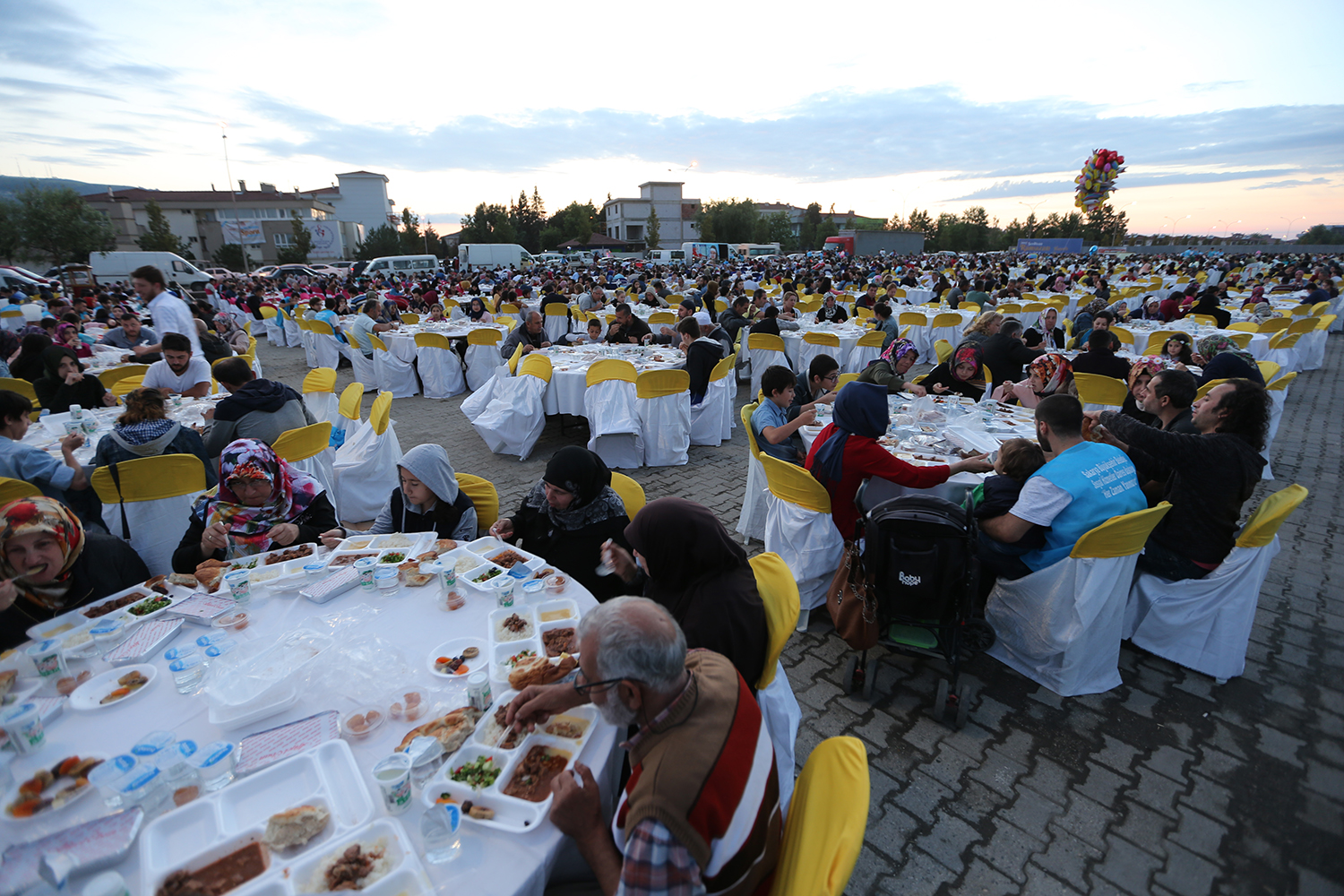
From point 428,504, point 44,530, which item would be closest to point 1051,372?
point 428,504

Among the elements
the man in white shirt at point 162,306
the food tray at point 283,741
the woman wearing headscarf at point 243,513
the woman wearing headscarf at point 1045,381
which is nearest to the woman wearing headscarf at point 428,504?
the woman wearing headscarf at point 243,513

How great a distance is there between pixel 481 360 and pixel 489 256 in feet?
126

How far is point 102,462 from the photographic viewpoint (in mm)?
3918

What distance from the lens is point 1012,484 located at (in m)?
3.17

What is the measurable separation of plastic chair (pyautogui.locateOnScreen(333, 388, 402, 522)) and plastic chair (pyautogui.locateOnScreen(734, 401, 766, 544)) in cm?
326

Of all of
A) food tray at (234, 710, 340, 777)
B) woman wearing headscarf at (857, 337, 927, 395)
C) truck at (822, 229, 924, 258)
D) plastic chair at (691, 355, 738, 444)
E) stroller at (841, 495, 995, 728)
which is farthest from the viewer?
Result: truck at (822, 229, 924, 258)

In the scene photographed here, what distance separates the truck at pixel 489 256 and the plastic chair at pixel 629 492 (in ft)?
143

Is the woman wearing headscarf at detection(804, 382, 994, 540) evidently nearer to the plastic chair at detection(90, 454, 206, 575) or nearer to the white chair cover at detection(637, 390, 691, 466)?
the white chair cover at detection(637, 390, 691, 466)

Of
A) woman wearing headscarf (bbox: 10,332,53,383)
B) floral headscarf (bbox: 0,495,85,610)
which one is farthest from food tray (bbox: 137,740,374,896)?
woman wearing headscarf (bbox: 10,332,53,383)

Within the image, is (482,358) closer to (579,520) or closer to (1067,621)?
(579,520)

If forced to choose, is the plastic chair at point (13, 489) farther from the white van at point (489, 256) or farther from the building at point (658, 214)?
the building at point (658, 214)

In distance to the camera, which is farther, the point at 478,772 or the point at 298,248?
the point at 298,248

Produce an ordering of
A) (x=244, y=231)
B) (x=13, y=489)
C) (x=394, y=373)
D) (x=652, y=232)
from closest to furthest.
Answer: (x=13, y=489) < (x=394, y=373) < (x=244, y=231) < (x=652, y=232)

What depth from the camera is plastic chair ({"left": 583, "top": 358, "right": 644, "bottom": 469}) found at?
6512 mm
